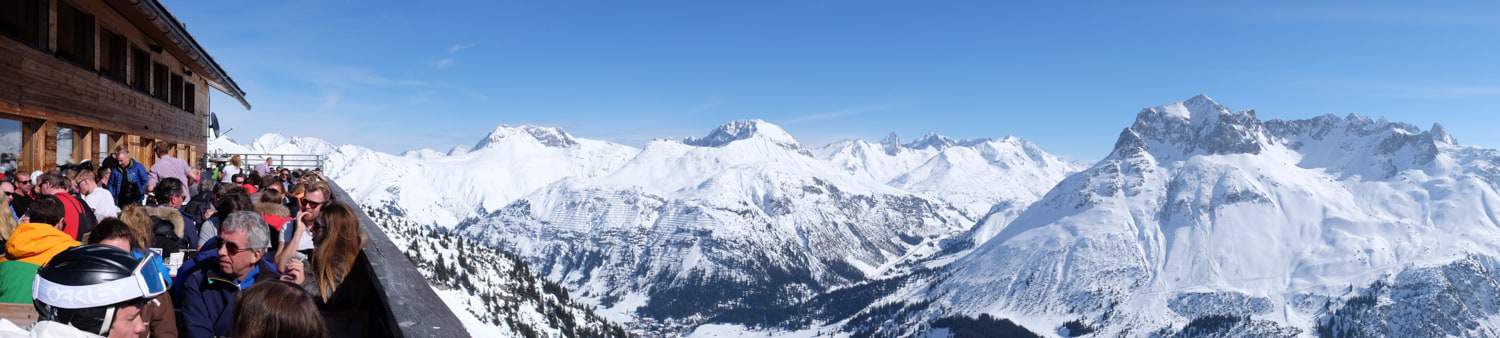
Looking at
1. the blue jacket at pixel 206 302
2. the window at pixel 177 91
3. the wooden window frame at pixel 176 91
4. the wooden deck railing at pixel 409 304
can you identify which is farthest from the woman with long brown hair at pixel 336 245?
the window at pixel 177 91

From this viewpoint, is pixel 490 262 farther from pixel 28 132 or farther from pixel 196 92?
pixel 28 132

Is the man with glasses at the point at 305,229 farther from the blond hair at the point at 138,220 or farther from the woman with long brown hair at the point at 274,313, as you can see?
the woman with long brown hair at the point at 274,313

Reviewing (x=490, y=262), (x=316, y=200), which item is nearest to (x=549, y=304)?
(x=490, y=262)

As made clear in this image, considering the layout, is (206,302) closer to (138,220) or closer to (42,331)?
(42,331)

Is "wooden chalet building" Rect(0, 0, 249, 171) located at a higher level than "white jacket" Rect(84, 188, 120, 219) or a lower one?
higher

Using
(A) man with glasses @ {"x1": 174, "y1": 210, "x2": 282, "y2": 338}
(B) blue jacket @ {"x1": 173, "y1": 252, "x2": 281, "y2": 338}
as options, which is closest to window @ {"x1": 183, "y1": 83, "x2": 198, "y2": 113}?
(A) man with glasses @ {"x1": 174, "y1": 210, "x2": 282, "y2": 338}

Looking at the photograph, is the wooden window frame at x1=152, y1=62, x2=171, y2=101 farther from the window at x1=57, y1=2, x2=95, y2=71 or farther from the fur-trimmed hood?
the fur-trimmed hood
